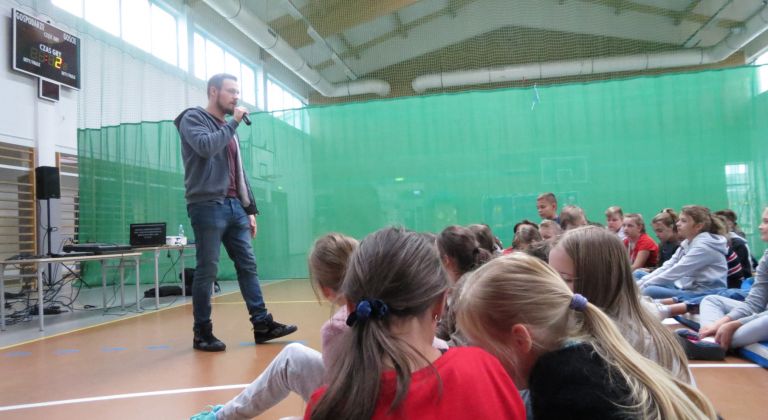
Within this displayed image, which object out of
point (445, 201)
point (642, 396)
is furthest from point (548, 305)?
point (445, 201)

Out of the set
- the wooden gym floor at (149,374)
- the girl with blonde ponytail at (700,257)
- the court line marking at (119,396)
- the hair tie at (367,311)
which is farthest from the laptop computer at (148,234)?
the hair tie at (367,311)

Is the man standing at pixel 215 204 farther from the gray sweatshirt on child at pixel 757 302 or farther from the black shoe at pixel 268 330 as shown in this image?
the gray sweatshirt on child at pixel 757 302

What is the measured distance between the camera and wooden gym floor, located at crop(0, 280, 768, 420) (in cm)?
158

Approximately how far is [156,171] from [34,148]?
4.21 feet

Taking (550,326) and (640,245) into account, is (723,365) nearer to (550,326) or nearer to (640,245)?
(550,326)

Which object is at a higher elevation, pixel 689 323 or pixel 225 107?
pixel 225 107

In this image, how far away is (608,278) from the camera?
1.17 metres

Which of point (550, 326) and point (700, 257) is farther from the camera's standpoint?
point (700, 257)

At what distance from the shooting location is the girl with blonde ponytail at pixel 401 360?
57 cm

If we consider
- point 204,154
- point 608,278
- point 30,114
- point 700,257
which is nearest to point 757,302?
point 700,257

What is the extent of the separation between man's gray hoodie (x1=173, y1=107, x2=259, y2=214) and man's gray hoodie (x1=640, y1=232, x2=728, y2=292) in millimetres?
2550

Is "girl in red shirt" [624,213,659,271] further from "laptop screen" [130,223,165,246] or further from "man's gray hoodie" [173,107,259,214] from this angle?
"laptop screen" [130,223,165,246]

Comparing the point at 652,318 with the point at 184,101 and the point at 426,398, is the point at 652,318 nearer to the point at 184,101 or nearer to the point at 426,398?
the point at 426,398

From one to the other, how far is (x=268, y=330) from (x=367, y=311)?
199 cm
